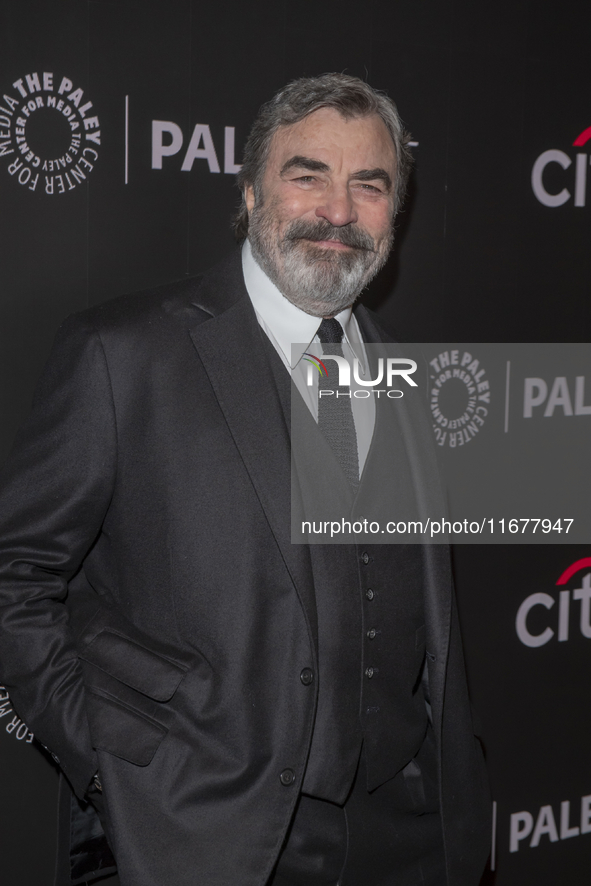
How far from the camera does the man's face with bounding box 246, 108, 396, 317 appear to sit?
4.72 feet

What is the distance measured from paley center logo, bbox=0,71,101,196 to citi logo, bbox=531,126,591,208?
1.19m

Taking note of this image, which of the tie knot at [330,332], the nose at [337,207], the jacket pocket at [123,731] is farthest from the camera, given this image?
the tie knot at [330,332]

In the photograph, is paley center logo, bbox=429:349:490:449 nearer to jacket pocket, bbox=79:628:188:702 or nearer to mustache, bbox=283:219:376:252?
mustache, bbox=283:219:376:252

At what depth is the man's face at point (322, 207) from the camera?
1.44 m

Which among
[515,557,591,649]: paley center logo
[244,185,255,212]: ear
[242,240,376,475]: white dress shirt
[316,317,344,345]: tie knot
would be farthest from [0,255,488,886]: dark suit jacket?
[515,557,591,649]: paley center logo

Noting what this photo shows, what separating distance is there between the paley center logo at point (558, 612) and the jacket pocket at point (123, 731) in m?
1.35

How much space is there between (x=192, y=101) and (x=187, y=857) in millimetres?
1517

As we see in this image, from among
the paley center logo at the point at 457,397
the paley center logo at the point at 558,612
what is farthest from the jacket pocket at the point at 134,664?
the paley center logo at the point at 558,612

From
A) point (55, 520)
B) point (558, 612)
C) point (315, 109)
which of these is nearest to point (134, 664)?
point (55, 520)

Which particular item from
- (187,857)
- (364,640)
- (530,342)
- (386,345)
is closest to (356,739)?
(364,640)

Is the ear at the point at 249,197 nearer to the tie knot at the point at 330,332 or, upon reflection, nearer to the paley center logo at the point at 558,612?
the tie knot at the point at 330,332

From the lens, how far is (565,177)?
222 cm

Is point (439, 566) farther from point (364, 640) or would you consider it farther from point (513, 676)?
point (513, 676)

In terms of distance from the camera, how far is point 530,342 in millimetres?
2230
